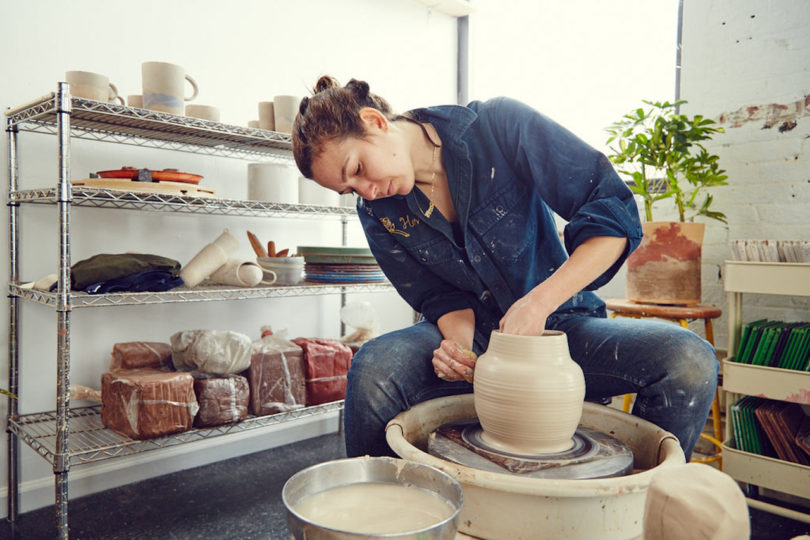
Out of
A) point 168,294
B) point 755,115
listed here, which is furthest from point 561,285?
point 755,115

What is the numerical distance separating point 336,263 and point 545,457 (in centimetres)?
145

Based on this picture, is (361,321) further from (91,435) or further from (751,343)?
(751,343)

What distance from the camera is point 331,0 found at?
268 cm

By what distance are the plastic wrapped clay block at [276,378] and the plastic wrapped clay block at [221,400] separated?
56 mm

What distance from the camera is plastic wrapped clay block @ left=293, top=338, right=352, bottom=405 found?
212 cm

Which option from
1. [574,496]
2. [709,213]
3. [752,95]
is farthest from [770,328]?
[574,496]

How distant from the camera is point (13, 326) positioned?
5.89 feet

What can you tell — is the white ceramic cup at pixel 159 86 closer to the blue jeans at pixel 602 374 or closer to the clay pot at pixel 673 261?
the blue jeans at pixel 602 374

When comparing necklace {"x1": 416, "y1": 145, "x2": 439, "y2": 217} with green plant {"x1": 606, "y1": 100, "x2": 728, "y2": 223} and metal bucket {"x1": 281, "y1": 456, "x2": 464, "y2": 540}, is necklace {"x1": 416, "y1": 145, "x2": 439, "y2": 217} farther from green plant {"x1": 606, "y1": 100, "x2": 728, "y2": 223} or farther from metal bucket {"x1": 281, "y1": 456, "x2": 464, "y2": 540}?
green plant {"x1": 606, "y1": 100, "x2": 728, "y2": 223}

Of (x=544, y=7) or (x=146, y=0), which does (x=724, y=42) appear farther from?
(x=146, y=0)

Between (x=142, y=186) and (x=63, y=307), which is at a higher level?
(x=142, y=186)

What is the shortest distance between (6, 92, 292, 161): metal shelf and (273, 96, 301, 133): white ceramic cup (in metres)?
0.04

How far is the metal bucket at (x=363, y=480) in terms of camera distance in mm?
588

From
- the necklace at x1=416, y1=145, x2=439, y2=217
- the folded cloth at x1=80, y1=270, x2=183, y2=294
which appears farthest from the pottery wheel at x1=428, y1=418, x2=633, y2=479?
the folded cloth at x1=80, y1=270, x2=183, y2=294
